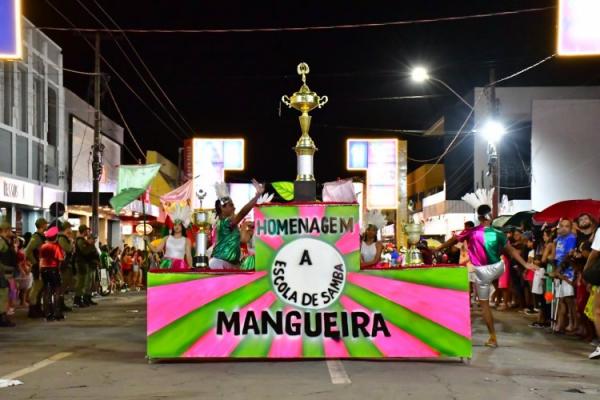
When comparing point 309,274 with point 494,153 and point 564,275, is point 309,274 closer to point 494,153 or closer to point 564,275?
point 564,275

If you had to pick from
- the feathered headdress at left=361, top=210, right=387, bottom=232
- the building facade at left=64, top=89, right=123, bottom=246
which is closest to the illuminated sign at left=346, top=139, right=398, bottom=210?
→ the building facade at left=64, top=89, right=123, bottom=246

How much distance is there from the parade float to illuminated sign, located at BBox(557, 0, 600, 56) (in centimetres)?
580

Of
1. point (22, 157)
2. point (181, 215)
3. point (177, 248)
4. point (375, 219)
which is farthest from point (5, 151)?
point (375, 219)

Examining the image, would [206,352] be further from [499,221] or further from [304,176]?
[499,221]

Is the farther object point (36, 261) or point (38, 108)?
point (38, 108)

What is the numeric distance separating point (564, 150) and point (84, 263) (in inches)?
795

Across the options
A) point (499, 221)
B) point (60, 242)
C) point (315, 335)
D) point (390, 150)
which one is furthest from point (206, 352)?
point (390, 150)

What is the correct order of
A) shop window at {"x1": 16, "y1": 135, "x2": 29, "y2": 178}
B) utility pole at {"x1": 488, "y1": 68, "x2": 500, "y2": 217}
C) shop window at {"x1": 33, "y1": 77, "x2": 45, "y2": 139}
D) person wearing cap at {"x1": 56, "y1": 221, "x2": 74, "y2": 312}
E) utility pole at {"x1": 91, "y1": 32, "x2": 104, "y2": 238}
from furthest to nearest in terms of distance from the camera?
shop window at {"x1": 33, "y1": 77, "x2": 45, "y2": 139} < utility pole at {"x1": 91, "y1": 32, "x2": 104, "y2": 238} < shop window at {"x1": 16, "y1": 135, "x2": 29, "y2": 178} < utility pole at {"x1": 488, "y1": 68, "x2": 500, "y2": 217} < person wearing cap at {"x1": 56, "y1": 221, "x2": 74, "y2": 312}

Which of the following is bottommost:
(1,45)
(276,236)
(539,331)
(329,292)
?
(539,331)

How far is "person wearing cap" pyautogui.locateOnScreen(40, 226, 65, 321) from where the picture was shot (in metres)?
14.7

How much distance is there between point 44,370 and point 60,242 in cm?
792

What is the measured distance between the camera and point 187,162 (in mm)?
38156

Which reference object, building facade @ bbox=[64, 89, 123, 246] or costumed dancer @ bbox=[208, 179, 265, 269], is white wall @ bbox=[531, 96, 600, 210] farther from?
costumed dancer @ bbox=[208, 179, 265, 269]

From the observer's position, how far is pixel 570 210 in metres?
16.2
